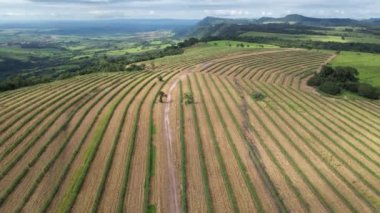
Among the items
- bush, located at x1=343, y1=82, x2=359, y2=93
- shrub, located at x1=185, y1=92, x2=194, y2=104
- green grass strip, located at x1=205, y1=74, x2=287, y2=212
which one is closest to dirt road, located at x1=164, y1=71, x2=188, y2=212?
shrub, located at x1=185, y1=92, x2=194, y2=104

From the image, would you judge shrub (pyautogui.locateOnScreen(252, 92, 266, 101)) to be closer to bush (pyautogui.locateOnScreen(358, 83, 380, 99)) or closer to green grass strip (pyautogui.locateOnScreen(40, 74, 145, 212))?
green grass strip (pyautogui.locateOnScreen(40, 74, 145, 212))

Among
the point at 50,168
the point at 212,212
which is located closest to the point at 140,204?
the point at 212,212

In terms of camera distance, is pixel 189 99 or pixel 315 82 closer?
pixel 189 99

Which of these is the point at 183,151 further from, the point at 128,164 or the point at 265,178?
the point at 265,178

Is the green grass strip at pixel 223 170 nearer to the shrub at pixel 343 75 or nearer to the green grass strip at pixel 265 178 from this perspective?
the green grass strip at pixel 265 178

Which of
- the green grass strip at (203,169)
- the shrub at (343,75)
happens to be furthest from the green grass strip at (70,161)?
the shrub at (343,75)

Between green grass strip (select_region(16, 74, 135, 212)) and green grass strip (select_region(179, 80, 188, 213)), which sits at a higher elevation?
green grass strip (select_region(16, 74, 135, 212))

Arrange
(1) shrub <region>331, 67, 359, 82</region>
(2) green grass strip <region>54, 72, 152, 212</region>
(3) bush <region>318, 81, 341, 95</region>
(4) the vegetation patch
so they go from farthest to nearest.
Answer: (1) shrub <region>331, 67, 359, 82</region>, (4) the vegetation patch, (3) bush <region>318, 81, 341, 95</region>, (2) green grass strip <region>54, 72, 152, 212</region>

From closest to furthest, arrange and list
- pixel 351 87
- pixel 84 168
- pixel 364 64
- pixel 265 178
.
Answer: pixel 265 178 < pixel 84 168 < pixel 351 87 < pixel 364 64

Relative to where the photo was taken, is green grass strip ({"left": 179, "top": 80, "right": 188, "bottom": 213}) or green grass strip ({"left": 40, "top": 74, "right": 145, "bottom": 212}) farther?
green grass strip ({"left": 179, "top": 80, "right": 188, "bottom": 213})

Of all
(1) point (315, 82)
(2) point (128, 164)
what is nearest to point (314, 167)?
(2) point (128, 164)
